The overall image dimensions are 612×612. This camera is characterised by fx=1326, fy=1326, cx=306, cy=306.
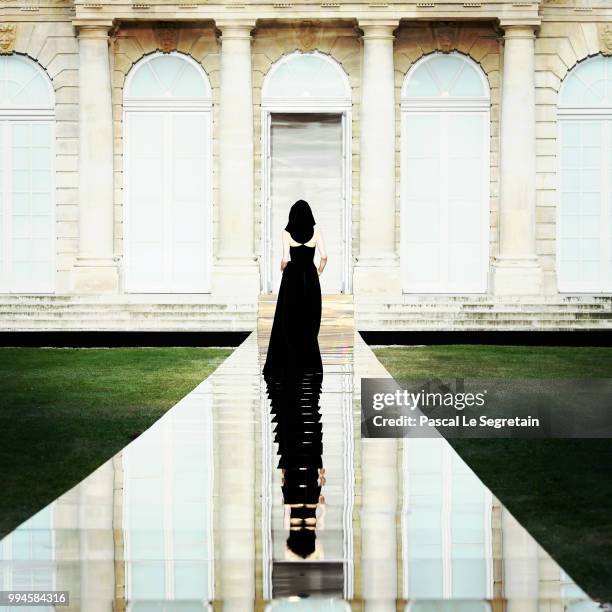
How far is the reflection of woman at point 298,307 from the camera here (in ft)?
47.9

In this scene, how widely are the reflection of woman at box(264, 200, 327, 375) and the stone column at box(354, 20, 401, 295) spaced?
11.8m

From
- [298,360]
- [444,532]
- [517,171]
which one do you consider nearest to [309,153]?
[517,171]

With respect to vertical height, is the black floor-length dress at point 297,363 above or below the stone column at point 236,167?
below

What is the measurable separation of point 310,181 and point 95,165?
14.8ft

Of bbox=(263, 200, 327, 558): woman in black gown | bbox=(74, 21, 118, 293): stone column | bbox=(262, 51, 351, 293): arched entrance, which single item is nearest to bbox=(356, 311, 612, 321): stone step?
bbox=(262, 51, 351, 293): arched entrance

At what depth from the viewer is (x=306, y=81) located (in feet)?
89.7

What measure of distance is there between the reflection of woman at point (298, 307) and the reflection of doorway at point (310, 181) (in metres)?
13.0

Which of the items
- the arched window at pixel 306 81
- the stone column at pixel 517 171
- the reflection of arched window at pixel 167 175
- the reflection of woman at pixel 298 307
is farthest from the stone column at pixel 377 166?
the reflection of woman at pixel 298 307

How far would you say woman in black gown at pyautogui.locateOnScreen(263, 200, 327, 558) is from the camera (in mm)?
8906

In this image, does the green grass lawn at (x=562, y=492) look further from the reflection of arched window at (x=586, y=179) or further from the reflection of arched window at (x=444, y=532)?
the reflection of arched window at (x=586, y=179)

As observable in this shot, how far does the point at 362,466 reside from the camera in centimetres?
804

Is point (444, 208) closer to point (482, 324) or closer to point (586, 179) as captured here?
point (586, 179)

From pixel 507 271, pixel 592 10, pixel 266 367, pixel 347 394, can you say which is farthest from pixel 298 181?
pixel 347 394

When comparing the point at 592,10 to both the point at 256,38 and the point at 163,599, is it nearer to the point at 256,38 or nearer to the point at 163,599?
the point at 256,38
